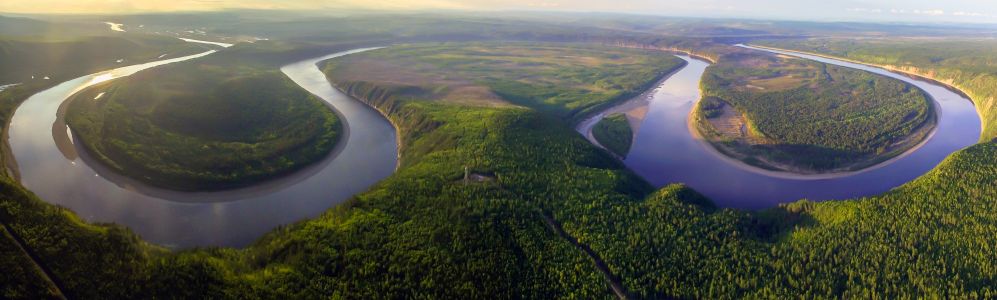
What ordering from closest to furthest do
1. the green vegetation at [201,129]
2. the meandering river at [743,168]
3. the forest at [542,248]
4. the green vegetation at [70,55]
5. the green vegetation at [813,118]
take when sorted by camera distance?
the forest at [542,248]
the green vegetation at [201,129]
the meandering river at [743,168]
the green vegetation at [813,118]
the green vegetation at [70,55]

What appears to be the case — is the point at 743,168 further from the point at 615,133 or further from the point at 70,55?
the point at 70,55

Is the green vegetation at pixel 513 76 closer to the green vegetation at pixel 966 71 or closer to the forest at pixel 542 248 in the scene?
the forest at pixel 542 248

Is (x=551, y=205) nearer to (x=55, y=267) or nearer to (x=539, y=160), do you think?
(x=539, y=160)

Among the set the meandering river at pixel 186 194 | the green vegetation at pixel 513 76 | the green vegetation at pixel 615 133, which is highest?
the green vegetation at pixel 513 76

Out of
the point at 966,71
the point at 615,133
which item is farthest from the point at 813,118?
the point at 966,71

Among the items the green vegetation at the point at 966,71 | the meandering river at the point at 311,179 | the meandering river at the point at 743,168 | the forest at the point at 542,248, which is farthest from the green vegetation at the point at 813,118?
the forest at the point at 542,248

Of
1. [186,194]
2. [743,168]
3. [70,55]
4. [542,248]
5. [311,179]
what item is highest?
[70,55]

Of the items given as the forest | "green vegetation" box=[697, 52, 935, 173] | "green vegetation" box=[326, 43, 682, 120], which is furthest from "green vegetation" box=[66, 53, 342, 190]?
"green vegetation" box=[697, 52, 935, 173]
